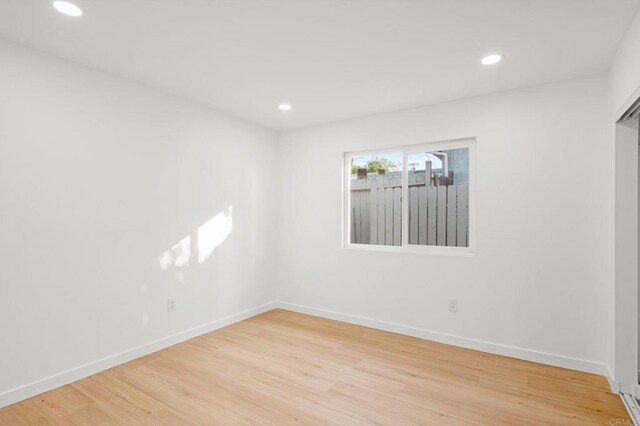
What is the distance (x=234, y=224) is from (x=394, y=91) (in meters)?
2.32

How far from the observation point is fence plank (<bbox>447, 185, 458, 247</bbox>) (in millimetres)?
3502

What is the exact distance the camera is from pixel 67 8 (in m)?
1.94

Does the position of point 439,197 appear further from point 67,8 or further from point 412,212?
point 67,8

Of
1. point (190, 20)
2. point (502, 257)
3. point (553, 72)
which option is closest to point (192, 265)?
point (190, 20)

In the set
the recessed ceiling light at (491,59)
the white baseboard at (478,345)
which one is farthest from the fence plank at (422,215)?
the recessed ceiling light at (491,59)

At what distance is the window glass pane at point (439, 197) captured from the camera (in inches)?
136

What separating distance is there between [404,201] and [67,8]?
10.6ft

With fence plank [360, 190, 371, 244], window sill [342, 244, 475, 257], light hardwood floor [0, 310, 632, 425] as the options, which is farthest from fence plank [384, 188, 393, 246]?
light hardwood floor [0, 310, 632, 425]

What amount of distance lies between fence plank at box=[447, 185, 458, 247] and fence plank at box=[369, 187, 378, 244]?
0.87m

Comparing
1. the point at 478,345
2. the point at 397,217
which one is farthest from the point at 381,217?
the point at 478,345

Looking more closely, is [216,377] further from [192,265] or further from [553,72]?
[553,72]

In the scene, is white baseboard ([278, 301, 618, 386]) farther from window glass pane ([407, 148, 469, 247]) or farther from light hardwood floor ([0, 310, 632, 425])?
window glass pane ([407, 148, 469, 247])

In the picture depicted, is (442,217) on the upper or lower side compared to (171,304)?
upper

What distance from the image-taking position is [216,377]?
2.65m
